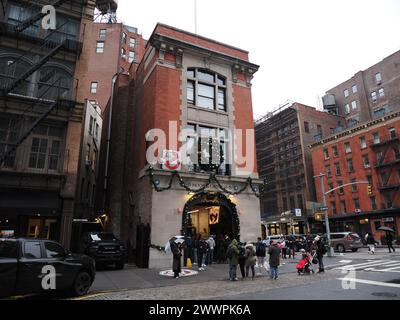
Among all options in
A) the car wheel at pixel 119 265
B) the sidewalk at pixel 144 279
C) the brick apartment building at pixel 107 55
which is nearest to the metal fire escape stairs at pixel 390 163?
the sidewalk at pixel 144 279

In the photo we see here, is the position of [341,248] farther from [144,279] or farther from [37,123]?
[37,123]

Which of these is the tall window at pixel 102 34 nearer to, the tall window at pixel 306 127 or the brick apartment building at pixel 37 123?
the brick apartment building at pixel 37 123

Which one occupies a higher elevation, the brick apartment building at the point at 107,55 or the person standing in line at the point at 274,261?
the brick apartment building at the point at 107,55

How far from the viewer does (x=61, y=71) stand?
19641 millimetres

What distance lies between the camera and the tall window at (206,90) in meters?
21.6

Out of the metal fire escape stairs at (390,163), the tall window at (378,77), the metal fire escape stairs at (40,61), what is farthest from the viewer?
the tall window at (378,77)

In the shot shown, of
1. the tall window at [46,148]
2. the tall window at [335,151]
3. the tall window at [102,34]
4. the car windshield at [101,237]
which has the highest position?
the tall window at [102,34]

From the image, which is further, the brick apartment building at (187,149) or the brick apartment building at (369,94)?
the brick apartment building at (369,94)

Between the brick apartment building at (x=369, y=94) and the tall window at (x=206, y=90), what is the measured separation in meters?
34.4

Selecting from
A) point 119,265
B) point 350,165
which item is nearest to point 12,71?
point 119,265

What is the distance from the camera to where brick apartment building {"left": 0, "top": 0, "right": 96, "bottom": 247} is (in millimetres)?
16781

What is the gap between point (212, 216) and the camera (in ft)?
69.5

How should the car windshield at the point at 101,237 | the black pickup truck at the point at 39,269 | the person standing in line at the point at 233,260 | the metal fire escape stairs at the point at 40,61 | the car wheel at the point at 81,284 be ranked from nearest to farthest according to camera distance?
the black pickup truck at the point at 39,269 < the car wheel at the point at 81,284 < the person standing in line at the point at 233,260 < the metal fire escape stairs at the point at 40,61 < the car windshield at the point at 101,237
